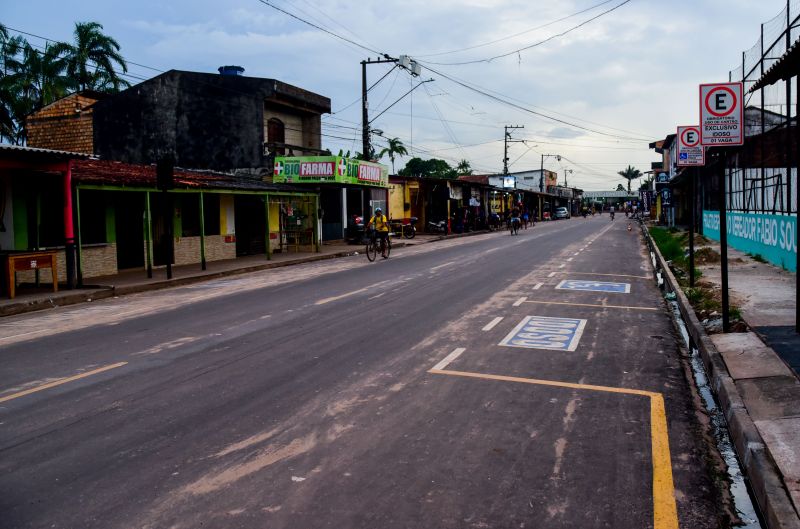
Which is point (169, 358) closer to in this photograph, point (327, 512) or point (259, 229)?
point (327, 512)

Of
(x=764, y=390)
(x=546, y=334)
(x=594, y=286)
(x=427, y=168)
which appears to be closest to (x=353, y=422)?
(x=764, y=390)

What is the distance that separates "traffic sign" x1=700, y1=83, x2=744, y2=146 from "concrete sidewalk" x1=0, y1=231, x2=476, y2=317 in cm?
1250

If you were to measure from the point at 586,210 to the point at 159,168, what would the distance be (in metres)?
105

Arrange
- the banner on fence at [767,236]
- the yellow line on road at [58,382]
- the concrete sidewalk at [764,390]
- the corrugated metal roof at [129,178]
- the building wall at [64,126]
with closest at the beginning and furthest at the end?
the concrete sidewalk at [764,390] < the yellow line on road at [58,382] < the banner on fence at [767,236] < the corrugated metal roof at [129,178] < the building wall at [64,126]

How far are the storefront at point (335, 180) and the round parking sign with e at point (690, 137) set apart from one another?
49.4 feet

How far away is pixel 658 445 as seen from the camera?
483 centimetres

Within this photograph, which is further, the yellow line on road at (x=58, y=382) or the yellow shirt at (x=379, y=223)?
the yellow shirt at (x=379, y=223)

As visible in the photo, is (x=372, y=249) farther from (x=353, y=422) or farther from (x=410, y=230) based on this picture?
(x=353, y=422)

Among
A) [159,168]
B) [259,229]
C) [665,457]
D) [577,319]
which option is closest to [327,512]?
[665,457]

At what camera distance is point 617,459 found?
4547 millimetres

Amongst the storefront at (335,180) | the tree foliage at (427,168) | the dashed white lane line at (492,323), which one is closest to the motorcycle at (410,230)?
the storefront at (335,180)

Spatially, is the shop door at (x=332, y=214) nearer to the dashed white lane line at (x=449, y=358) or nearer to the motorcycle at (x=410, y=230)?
the motorcycle at (x=410, y=230)

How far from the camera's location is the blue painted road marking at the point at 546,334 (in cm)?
828

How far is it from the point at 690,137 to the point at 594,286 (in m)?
3.78
